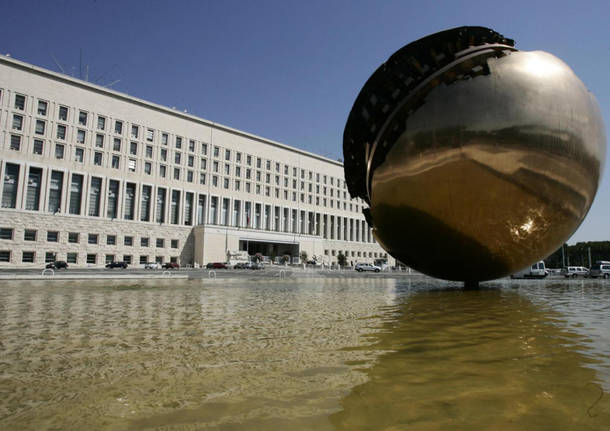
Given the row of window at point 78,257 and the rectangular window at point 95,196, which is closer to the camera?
the row of window at point 78,257

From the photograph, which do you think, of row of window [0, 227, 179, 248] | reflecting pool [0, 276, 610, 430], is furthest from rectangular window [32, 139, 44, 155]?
reflecting pool [0, 276, 610, 430]

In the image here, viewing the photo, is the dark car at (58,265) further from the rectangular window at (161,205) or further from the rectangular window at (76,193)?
the rectangular window at (161,205)

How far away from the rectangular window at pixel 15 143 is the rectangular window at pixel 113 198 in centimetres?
1180

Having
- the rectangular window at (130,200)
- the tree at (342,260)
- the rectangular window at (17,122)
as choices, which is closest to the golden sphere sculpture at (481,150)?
the rectangular window at (17,122)

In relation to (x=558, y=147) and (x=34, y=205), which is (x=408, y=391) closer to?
(x=558, y=147)

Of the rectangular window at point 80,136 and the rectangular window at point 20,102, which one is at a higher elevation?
the rectangular window at point 20,102

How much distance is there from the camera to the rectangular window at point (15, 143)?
49.1 metres

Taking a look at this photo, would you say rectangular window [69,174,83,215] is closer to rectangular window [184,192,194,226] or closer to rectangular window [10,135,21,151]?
rectangular window [10,135,21,151]

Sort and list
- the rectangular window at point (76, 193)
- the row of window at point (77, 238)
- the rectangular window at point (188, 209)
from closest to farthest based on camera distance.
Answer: the row of window at point (77, 238), the rectangular window at point (76, 193), the rectangular window at point (188, 209)

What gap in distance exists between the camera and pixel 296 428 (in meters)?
2.28

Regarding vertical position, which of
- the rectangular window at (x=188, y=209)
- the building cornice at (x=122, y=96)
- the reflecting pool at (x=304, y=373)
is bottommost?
the reflecting pool at (x=304, y=373)

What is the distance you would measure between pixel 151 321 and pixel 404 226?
20.0ft

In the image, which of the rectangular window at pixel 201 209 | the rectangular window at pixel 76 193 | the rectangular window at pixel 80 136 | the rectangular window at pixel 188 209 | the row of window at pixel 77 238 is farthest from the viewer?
the rectangular window at pixel 201 209

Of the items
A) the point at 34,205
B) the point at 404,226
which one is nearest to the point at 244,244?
the point at 34,205
